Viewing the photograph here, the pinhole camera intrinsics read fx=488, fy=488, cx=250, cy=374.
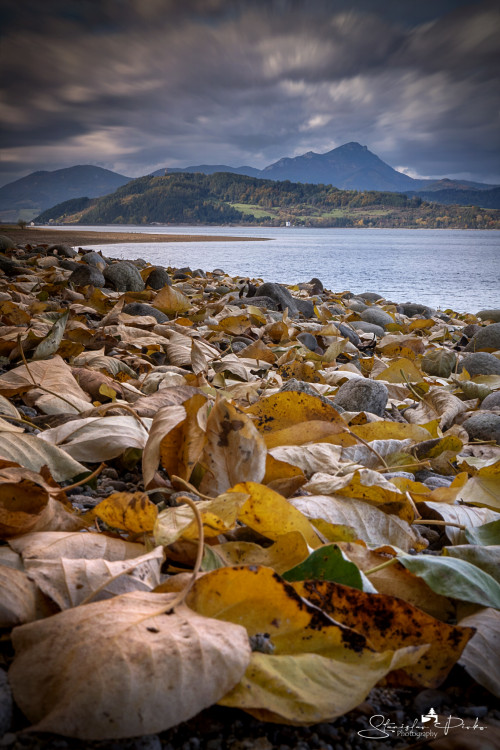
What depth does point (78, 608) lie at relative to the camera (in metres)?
0.40

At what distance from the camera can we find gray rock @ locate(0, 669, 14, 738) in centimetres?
35

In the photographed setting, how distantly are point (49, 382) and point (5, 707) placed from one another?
33.2 inches

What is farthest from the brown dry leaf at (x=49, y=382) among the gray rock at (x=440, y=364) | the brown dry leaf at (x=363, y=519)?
the gray rock at (x=440, y=364)

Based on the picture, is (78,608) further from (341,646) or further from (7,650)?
(341,646)

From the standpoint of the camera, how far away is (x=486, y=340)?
3268 millimetres

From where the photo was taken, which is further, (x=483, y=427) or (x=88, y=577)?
(x=483, y=427)

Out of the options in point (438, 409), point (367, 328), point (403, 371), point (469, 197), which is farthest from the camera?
point (469, 197)

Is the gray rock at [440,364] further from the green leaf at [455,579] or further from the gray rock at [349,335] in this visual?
the green leaf at [455,579]

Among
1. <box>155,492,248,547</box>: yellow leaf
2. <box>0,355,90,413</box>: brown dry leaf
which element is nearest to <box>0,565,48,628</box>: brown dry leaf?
<box>155,492,248,547</box>: yellow leaf

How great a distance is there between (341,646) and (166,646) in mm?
149

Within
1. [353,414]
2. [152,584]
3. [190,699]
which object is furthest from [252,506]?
[353,414]

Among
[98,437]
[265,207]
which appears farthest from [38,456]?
[265,207]

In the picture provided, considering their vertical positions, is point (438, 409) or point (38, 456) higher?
point (38, 456)

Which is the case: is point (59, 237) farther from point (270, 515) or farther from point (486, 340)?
point (270, 515)
